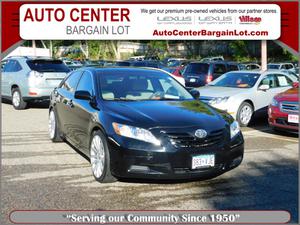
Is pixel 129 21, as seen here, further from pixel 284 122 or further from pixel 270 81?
pixel 284 122

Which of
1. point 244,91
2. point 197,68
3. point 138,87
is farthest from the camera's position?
point 197,68

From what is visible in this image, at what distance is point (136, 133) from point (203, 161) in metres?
0.82

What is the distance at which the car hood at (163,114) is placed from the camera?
509cm

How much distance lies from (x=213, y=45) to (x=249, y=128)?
143ft

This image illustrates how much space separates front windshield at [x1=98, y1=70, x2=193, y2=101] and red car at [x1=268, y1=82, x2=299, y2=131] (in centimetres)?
276

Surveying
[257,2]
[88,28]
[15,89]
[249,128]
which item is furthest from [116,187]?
[15,89]

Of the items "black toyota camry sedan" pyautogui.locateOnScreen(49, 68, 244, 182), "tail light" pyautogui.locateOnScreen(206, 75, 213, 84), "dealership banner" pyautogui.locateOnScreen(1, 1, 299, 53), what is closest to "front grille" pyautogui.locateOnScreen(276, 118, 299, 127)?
"black toyota camry sedan" pyautogui.locateOnScreen(49, 68, 244, 182)

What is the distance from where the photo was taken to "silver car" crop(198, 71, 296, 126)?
9.93m

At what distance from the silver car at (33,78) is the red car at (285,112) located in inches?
256

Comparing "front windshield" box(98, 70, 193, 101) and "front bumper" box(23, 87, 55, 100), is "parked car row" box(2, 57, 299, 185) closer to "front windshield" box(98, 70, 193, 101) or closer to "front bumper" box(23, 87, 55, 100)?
"front windshield" box(98, 70, 193, 101)

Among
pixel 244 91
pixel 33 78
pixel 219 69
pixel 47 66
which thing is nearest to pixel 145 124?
pixel 244 91

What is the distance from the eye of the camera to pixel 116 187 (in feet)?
17.0

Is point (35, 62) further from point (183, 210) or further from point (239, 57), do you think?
point (239, 57)

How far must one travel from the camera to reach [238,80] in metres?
11.0
